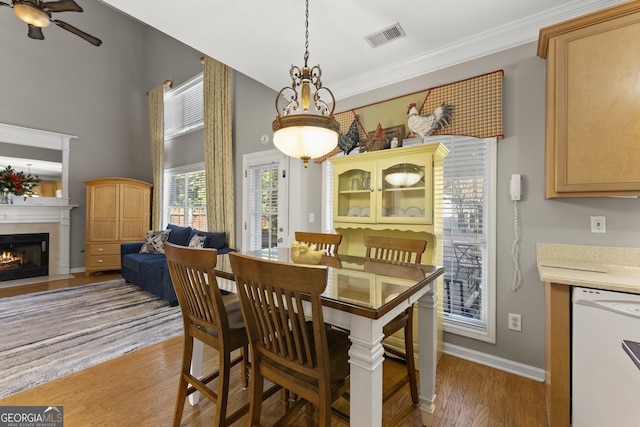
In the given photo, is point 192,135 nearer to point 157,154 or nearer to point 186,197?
point 157,154

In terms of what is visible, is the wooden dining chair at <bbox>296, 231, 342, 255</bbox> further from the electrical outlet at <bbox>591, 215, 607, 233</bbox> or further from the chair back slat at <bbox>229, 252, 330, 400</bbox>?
the electrical outlet at <bbox>591, 215, 607, 233</bbox>

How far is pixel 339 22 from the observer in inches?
88.7

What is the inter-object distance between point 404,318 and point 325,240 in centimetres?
95

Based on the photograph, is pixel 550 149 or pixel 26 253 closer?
pixel 550 149

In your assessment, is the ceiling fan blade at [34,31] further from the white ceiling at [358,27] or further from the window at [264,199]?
the window at [264,199]

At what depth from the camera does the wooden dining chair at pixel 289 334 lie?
3.45 ft

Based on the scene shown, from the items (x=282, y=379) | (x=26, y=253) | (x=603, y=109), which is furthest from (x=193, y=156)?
(x=603, y=109)

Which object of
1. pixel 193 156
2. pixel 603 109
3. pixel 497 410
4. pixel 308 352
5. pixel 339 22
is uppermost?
pixel 339 22

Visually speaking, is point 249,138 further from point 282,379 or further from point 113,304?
point 282,379

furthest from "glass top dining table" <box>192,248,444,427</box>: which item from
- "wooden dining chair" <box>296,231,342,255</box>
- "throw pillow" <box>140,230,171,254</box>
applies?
"throw pillow" <box>140,230,171,254</box>

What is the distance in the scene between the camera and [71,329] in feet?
9.50

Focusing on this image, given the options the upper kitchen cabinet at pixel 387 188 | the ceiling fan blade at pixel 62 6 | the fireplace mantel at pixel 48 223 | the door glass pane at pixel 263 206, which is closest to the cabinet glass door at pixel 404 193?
the upper kitchen cabinet at pixel 387 188

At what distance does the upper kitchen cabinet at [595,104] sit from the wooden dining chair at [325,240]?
1.55 m

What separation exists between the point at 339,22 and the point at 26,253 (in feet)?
20.9
